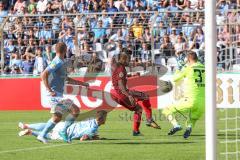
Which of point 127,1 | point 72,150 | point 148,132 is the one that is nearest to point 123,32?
point 127,1

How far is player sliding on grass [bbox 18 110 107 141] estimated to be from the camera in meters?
17.6

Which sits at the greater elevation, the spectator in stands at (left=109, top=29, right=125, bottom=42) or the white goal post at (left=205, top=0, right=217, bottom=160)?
the white goal post at (left=205, top=0, right=217, bottom=160)

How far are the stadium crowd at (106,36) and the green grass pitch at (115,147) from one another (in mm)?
6186

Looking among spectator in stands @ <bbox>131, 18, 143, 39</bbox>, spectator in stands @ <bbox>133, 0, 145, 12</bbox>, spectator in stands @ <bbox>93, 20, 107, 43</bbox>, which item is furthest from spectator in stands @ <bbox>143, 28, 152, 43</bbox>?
spectator in stands @ <bbox>133, 0, 145, 12</bbox>

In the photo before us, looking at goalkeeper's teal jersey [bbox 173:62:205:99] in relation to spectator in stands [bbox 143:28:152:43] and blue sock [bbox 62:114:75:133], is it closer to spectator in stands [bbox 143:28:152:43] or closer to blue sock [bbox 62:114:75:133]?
blue sock [bbox 62:114:75:133]

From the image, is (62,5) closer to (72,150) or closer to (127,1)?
(127,1)

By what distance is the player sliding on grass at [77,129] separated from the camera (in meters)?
17.6

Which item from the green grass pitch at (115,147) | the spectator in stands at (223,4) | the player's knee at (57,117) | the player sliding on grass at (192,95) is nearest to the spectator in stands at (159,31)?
the spectator in stands at (223,4)

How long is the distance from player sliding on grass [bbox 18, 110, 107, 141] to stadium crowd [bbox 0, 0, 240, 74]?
9143 mm

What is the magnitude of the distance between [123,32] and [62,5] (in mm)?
5326

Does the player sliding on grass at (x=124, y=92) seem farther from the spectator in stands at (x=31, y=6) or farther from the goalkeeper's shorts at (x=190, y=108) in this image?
the spectator in stands at (x=31, y=6)

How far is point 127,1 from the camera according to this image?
31234 millimetres

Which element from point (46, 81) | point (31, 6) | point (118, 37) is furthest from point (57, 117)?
point (31, 6)

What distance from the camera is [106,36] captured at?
93.6ft
